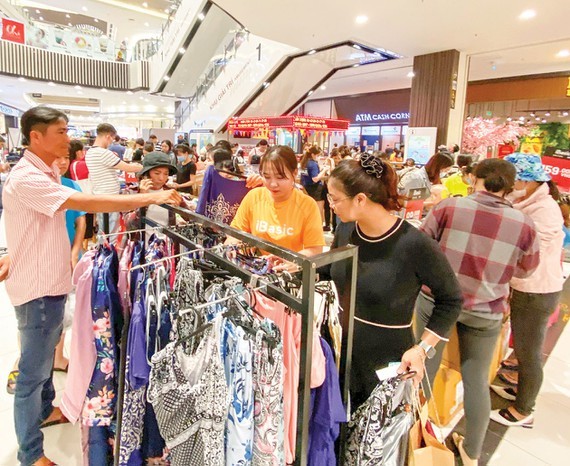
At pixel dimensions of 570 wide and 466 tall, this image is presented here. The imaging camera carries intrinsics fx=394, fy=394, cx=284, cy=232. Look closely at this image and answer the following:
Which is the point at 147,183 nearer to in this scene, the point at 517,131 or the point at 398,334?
the point at 398,334

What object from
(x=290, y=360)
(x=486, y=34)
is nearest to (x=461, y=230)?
(x=290, y=360)

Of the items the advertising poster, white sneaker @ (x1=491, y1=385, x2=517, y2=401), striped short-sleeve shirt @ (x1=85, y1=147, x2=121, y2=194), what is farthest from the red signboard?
white sneaker @ (x1=491, y1=385, x2=517, y2=401)

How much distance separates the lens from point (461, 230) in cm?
190

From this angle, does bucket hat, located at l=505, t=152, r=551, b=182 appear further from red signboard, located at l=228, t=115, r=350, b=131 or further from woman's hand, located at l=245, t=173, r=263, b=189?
red signboard, located at l=228, t=115, r=350, b=131

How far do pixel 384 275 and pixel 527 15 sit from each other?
24.9ft

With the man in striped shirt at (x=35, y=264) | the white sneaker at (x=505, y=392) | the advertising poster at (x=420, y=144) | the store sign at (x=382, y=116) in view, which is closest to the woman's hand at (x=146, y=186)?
the man in striped shirt at (x=35, y=264)

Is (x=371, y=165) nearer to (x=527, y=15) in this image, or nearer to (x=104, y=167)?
(x=104, y=167)

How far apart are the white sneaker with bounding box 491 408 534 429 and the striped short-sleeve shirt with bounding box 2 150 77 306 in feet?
8.70

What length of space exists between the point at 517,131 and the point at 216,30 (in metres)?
10.6

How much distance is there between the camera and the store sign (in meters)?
16.1

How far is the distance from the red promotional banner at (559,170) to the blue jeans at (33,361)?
427 cm

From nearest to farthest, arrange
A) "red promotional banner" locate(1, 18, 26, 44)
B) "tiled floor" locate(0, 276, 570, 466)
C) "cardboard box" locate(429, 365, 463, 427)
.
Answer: "tiled floor" locate(0, 276, 570, 466) < "cardboard box" locate(429, 365, 463, 427) < "red promotional banner" locate(1, 18, 26, 44)

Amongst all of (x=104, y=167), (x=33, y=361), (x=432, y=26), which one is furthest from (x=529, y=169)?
(x=432, y=26)

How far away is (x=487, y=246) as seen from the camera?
1852 mm
